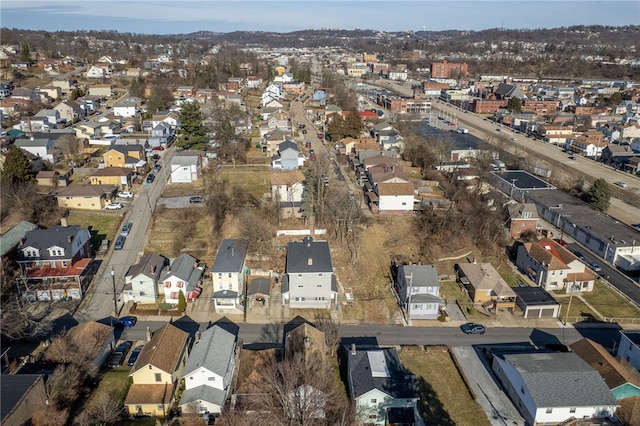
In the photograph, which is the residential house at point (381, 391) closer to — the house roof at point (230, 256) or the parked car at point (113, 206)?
the house roof at point (230, 256)

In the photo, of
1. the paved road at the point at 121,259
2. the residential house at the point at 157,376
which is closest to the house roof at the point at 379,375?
the residential house at the point at 157,376

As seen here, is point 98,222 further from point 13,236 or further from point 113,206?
point 13,236

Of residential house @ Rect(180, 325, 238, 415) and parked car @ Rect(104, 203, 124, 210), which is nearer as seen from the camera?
residential house @ Rect(180, 325, 238, 415)

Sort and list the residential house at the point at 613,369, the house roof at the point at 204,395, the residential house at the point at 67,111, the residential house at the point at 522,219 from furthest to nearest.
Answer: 1. the residential house at the point at 67,111
2. the residential house at the point at 522,219
3. the residential house at the point at 613,369
4. the house roof at the point at 204,395

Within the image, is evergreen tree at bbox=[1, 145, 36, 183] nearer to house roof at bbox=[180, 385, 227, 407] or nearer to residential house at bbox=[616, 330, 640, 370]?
house roof at bbox=[180, 385, 227, 407]

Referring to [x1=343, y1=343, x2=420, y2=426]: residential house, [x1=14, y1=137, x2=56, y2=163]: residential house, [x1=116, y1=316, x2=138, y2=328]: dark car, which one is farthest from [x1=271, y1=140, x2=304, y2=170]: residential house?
[x1=343, y1=343, x2=420, y2=426]: residential house

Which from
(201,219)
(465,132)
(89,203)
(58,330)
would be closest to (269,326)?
(58,330)

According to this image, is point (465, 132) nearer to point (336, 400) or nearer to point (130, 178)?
point (130, 178)
